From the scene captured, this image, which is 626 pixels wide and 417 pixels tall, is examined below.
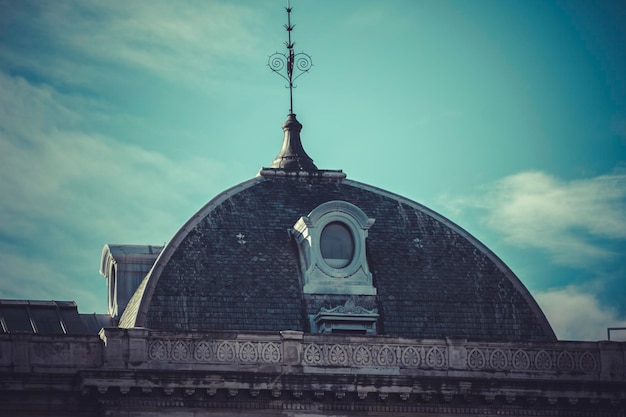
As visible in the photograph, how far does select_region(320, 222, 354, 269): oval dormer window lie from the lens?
70000 millimetres

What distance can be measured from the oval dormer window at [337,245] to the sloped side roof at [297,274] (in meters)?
1.00

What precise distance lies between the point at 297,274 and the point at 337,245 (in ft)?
5.07

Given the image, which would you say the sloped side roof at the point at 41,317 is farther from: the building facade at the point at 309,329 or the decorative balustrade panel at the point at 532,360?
the decorative balustrade panel at the point at 532,360

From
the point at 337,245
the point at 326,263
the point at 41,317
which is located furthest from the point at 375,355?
the point at 41,317

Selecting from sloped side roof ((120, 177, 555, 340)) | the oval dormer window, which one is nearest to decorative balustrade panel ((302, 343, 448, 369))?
sloped side roof ((120, 177, 555, 340))

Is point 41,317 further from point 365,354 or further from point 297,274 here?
point 365,354

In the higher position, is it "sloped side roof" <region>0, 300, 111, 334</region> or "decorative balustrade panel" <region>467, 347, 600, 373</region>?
"sloped side roof" <region>0, 300, 111, 334</region>

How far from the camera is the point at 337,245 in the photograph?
7019 cm

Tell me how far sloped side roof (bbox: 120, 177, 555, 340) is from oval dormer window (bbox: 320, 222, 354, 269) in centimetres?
100

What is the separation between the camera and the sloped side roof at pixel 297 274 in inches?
2697

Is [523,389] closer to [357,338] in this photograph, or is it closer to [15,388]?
[357,338]

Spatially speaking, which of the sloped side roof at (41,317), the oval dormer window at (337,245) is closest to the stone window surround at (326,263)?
the oval dormer window at (337,245)

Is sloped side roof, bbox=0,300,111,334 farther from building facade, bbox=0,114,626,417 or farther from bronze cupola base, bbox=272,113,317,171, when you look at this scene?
bronze cupola base, bbox=272,113,317,171

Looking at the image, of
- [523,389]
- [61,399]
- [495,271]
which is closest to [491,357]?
[523,389]
